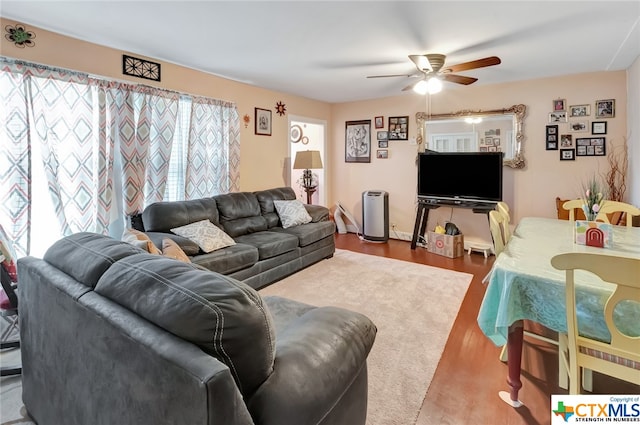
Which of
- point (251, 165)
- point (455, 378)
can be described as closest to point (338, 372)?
point (455, 378)

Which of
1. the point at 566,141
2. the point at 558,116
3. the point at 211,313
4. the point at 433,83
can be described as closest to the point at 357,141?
the point at 433,83

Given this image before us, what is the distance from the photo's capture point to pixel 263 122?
501 cm

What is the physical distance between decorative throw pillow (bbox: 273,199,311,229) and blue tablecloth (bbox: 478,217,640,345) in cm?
279

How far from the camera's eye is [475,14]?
2.50 m

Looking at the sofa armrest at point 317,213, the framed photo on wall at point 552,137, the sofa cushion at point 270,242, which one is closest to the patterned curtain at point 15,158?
the sofa cushion at point 270,242

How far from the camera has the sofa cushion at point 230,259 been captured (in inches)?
118

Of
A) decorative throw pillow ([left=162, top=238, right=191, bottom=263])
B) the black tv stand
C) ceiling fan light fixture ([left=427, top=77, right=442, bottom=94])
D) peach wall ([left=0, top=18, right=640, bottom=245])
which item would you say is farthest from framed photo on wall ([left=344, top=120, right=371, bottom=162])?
decorative throw pillow ([left=162, top=238, right=191, bottom=263])

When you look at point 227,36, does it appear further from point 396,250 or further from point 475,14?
point 396,250

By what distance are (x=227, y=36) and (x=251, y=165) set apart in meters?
2.13

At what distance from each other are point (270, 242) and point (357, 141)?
3.25 metres

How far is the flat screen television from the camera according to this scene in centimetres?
450

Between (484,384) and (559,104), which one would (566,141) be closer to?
(559,104)

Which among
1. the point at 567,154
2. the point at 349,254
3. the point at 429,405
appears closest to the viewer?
the point at 429,405

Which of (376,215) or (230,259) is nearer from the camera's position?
(230,259)
